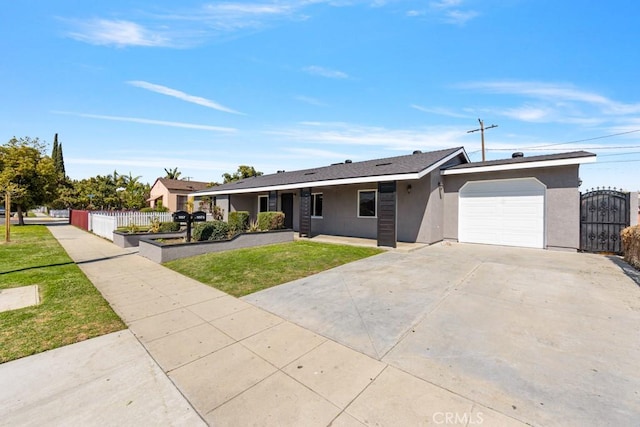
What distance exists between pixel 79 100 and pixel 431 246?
14755 millimetres

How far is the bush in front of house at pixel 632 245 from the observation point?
22.3 feet

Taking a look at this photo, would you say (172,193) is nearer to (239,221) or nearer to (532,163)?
(239,221)

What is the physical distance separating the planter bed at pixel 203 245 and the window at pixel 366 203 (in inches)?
143

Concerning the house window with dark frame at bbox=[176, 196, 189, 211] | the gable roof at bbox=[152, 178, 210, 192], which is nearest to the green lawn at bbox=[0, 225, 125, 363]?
the house window with dark frame at bbox=[176, 196, 189, 211]

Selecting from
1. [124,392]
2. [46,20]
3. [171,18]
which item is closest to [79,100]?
[46,20]

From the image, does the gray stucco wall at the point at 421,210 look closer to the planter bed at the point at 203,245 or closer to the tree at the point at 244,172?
the planter bed at the point at 203,245

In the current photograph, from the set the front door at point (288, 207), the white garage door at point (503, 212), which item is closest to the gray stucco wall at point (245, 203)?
the front door at point (288, 207)

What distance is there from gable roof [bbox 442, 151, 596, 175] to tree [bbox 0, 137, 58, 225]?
2895 centimetres

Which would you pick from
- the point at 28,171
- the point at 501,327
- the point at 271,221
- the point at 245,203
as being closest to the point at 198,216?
the point at 271,221

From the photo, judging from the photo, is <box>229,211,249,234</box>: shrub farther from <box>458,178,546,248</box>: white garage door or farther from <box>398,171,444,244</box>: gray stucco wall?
<box>458,178,546,248</box>: white garage door

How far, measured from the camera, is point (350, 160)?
1809 cm

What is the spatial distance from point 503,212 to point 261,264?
9.50 m

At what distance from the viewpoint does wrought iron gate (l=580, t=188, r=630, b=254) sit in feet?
27.7

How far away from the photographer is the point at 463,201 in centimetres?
1125
